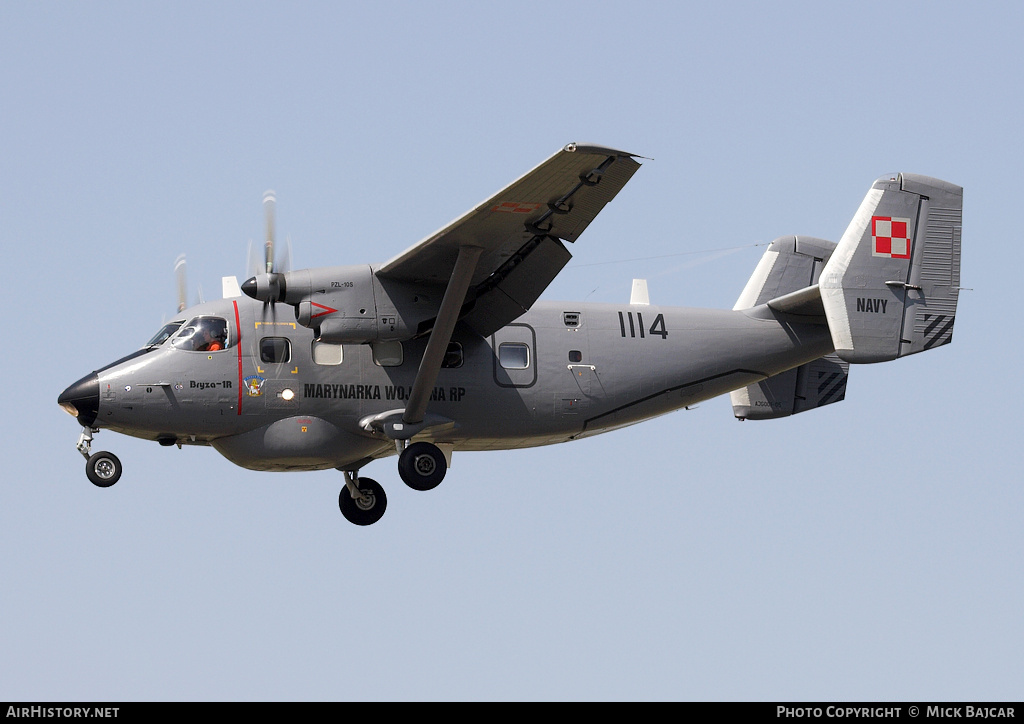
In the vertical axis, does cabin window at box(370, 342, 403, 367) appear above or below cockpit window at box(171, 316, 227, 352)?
below

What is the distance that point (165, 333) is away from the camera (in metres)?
21.9

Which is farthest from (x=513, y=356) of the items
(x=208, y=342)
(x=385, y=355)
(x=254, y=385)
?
(x=208, y=342)

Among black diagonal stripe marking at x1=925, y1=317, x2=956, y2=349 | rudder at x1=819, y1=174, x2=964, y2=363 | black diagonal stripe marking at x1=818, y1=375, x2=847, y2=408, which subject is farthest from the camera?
black diagonal stripe marking at x1=818, y1=375, x2=847, y2=408

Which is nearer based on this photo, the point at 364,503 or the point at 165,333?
the point at 165,333

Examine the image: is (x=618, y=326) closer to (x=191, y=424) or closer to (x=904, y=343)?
(x=904, y=343)

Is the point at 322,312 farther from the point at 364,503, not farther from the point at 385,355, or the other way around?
the point at 364,503

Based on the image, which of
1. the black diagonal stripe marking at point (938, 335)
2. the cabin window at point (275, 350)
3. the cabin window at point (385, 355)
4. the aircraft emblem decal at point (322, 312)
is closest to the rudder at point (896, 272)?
the black diagonal stripe marking at point (938, 335)

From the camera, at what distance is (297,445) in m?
21.7

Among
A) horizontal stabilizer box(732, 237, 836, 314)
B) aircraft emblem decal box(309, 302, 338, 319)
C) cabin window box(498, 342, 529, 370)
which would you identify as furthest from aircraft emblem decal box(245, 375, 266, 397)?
horizontal stabilizer box(732, 237, 836, 314)

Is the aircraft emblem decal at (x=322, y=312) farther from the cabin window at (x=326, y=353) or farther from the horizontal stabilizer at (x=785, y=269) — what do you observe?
the horizontal stabilizer at (x=785, y=269)

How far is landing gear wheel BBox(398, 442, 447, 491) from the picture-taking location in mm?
21984

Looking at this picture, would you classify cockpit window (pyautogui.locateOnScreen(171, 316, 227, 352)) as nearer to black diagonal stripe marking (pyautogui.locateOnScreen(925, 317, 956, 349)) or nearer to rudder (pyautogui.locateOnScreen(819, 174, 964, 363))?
rudder (pyautogui.locateOnScreen(819, 174, 964, 363))

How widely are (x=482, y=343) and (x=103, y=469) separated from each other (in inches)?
221

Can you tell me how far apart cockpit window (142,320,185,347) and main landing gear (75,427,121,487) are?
4.81 ft
